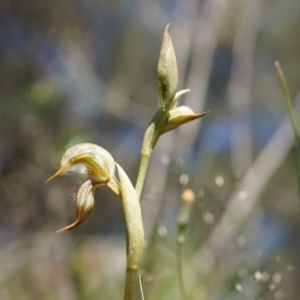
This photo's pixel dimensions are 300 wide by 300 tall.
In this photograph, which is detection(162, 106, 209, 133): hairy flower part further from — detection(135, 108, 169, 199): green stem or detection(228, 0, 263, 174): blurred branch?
detection(228, 0, 263, 174): blurred branch

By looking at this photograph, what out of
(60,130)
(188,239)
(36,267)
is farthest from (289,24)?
(188,239)

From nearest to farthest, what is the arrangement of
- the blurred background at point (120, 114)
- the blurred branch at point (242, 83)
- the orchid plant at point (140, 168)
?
1. the orchid plant at point (140, 168)
2. the blurred background at point (120, 114)
3. the blurred branch at point (242, 83)

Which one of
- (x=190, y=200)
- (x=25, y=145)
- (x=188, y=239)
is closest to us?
(x=190, y=200)

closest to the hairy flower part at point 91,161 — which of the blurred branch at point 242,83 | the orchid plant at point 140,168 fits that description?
the orchid plant at point 140,168

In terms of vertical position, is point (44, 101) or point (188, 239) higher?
point (188, 239)

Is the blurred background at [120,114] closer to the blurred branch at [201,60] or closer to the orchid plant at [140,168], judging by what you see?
the blurred branch at [201,60]

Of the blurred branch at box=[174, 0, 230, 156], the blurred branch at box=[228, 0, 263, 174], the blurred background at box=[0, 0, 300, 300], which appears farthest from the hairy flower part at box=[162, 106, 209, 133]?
the blurred branch at box=[228, 0, 263, 174]

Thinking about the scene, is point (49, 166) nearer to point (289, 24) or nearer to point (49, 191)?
point (49, 191)
